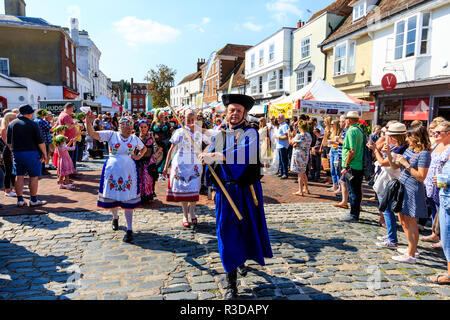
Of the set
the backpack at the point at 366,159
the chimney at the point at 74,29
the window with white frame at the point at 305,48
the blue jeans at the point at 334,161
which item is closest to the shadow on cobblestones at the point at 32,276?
the backpack at the point at 366,159

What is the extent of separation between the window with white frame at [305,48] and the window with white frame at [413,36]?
8716 mm

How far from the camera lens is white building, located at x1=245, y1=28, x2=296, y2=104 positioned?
25.8 metres

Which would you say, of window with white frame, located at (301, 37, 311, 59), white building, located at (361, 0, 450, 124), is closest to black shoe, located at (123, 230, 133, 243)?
white building, located at (361, 0, 450, 124)

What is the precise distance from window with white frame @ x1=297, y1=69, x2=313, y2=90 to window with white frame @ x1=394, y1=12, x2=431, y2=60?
27.0 feet

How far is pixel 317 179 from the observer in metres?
10.1

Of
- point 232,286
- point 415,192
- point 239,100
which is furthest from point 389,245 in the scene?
point 239,100

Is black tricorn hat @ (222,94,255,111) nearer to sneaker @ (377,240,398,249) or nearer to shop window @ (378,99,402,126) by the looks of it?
sneaker @ (377,240,398,249)

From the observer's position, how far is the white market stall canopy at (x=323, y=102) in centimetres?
1034

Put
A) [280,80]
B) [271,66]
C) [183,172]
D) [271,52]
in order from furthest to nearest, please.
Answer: [271,52]
[271,66]
[280,80]
[183,172]

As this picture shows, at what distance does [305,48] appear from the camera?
23109mm

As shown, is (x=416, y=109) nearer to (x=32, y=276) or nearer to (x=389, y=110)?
(x=389, y=110)

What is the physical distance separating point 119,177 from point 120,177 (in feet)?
0.05

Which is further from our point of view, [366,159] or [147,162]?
[147,162]

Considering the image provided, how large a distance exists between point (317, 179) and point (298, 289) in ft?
23.2
